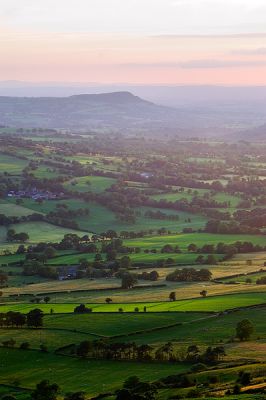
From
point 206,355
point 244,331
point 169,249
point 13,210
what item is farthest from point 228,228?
point 206,355

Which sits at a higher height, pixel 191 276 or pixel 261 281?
pixel 261 281

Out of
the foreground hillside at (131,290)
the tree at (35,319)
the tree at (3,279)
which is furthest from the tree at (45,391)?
the tree at (3,279)

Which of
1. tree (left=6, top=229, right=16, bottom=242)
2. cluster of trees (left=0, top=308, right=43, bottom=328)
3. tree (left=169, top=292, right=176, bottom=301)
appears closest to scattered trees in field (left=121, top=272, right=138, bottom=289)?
tree (left=169, top=292, right=176, bottom=301)

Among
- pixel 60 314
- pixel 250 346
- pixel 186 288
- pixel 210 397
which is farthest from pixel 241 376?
pixel 186 288

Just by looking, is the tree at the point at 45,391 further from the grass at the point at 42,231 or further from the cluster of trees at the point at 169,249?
the grass at the point at 42,231

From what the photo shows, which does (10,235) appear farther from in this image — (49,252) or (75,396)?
(75,396)

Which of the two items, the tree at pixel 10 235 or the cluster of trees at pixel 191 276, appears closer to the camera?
the cluster of trees at pixel 191 276
